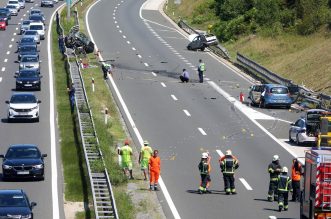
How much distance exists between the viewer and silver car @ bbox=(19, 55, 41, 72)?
2589 inches

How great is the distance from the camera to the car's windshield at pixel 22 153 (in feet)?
117

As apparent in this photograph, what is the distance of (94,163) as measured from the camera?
33.2 meters

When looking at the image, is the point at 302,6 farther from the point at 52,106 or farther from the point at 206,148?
the point at 206,148

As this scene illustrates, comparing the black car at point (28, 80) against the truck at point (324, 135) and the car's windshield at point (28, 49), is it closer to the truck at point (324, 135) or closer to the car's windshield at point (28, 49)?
the car's windshield at point (28, 49)

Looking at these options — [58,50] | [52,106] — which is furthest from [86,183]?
[58,50]

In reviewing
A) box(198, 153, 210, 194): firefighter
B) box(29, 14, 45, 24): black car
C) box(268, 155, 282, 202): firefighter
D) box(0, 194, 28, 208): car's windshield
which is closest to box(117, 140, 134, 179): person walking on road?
box(198, 153, 210, 194): firefighter

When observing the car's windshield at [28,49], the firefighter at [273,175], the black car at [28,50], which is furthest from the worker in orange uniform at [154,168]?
the car's windshield at [28,49]

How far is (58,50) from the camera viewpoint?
7831cm

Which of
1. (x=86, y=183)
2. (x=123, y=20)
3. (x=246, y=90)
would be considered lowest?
(x=123, y=20)

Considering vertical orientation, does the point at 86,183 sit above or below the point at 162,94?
above

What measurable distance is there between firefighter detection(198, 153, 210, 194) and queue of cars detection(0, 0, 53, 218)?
5951 mm

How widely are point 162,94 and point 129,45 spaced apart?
84.9 feet

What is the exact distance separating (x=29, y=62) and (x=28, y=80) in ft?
26.6

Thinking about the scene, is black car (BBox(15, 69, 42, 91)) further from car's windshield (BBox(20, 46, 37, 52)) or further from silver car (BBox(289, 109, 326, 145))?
silver car (BBox(289, 109, 326, 145))
